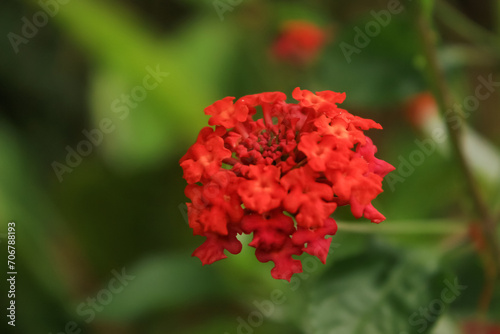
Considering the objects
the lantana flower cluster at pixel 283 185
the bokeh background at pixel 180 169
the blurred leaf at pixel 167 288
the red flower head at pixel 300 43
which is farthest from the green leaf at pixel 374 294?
the red flower head at pixel 300 43

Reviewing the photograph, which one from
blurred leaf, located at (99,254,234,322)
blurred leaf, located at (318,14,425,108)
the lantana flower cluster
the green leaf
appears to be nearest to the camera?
the lantana flower cluster

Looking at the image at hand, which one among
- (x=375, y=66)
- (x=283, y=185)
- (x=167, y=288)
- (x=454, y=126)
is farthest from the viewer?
(x=167, y=288)

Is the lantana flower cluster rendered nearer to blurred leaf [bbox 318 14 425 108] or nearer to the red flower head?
blurred leaf [bbox 318 14 425 108]

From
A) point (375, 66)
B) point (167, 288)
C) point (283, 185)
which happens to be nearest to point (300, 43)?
point (375, 66)

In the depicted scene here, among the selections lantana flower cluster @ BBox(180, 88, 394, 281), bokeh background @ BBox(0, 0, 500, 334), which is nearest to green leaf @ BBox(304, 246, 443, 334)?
bokeh background @ BBox(0, 0, 500, 334)

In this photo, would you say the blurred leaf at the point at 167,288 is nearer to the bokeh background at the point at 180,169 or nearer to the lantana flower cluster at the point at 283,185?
the bokeh background at the point at 180,169

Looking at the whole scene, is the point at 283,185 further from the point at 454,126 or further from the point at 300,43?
the point at 300,43
